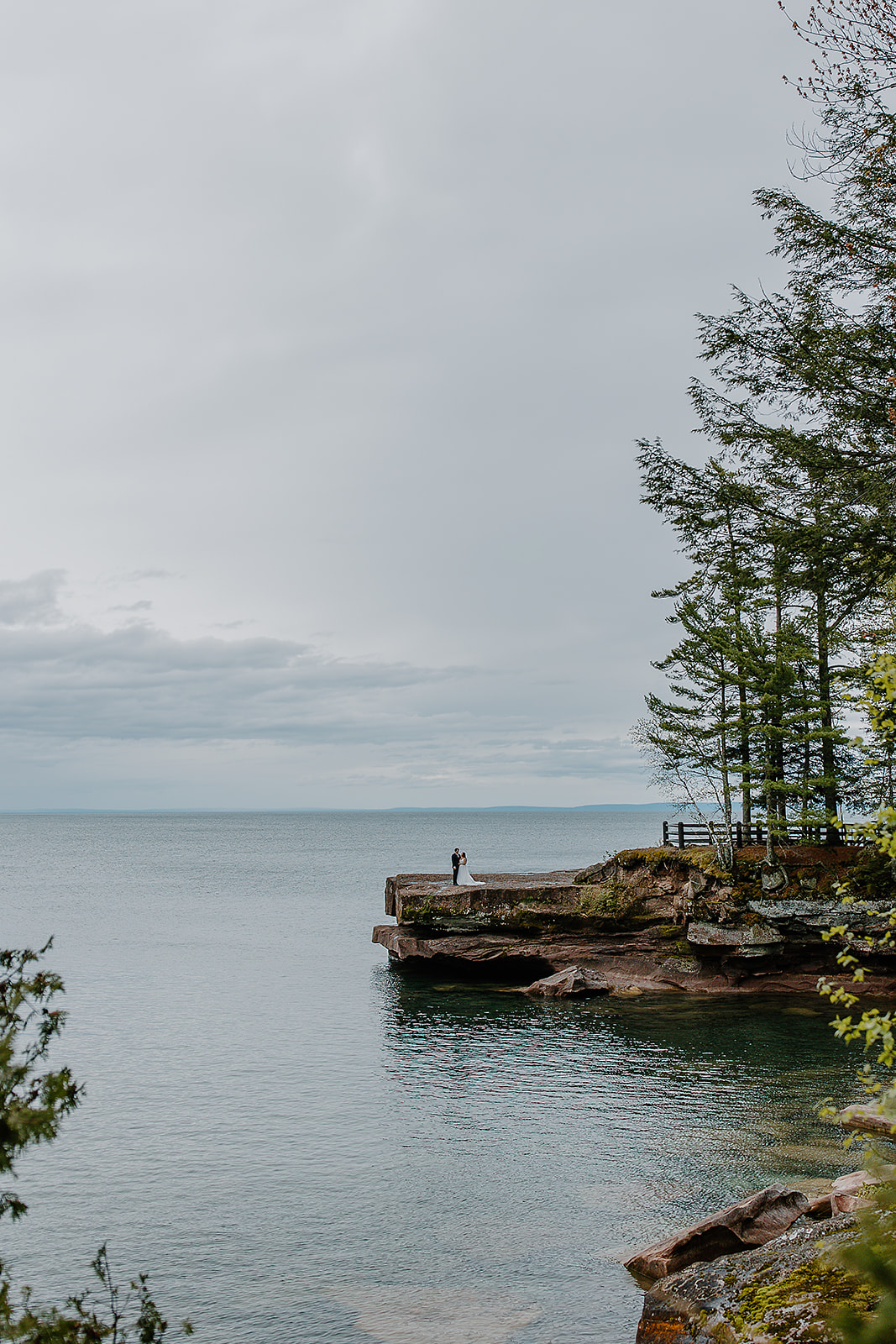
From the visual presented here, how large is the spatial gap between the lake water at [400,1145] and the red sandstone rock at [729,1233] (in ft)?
2.84

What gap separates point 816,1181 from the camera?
1730 centimetres

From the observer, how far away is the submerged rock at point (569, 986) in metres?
36.5

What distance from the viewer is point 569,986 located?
36531mm

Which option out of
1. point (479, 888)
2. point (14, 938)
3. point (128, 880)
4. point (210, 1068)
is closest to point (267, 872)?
point (128, 880)

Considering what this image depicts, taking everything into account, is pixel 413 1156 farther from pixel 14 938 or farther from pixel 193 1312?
pixel 14 938

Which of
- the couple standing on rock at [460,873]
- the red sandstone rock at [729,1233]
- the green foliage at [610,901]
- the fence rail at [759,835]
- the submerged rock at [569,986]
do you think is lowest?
the submerged rock at [569,986]

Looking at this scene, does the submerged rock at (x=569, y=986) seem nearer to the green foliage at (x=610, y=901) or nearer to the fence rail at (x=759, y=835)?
the green foliage at (x=610, y=901)

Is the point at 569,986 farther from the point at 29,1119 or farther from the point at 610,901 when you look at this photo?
the point at 29,1119

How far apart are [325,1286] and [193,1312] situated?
6.50ft

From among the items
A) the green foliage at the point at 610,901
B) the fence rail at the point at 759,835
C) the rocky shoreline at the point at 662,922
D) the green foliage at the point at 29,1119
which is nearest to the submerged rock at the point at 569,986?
the rocky shoreline at the point at 662,922

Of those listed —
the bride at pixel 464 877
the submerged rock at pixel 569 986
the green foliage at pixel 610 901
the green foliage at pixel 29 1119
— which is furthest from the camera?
the bride at pixel 464 877

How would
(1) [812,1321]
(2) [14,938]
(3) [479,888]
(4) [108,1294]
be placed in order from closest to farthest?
(1) [812,1321]
(4) [108,1294]
(3) [479,888]
(2) [14,938]

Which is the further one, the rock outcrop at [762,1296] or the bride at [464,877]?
the bride at [464,877]

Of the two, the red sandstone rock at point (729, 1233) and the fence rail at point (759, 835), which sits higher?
the fence rail at point (759, 835)
